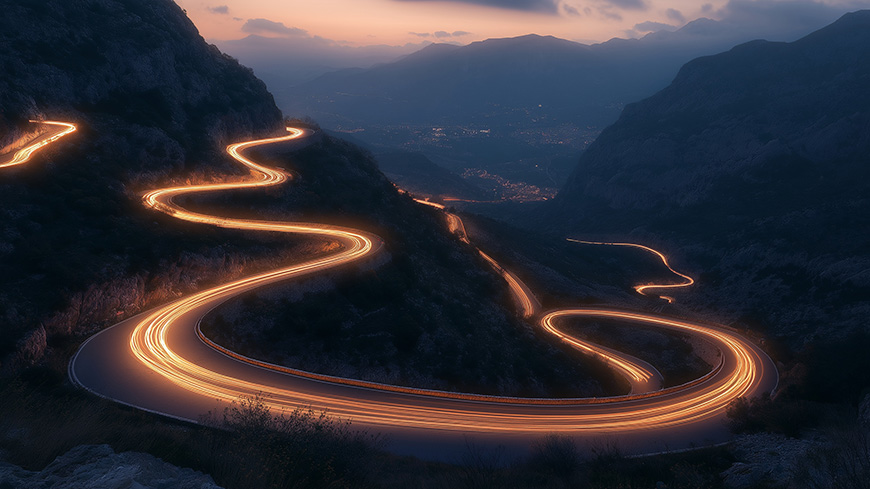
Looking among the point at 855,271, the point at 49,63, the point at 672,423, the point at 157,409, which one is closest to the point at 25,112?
the point at 49,63

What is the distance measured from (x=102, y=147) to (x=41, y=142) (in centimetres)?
476

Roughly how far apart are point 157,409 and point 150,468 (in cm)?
1289

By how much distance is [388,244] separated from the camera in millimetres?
49250

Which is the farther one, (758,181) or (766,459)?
(758,181)

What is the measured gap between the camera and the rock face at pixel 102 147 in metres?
28.8

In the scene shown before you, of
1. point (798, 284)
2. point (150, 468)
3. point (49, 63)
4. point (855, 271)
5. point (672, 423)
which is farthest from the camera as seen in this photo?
point (798, 284)

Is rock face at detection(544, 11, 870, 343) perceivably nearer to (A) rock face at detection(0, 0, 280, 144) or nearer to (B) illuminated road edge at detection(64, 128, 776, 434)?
(B) illuminated road edge at detection(64, 128, 776, 434)

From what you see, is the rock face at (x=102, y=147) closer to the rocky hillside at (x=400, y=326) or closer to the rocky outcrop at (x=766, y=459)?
the rocky hillside at (x=400, y=326)

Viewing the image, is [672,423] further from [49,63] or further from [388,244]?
[49,63]

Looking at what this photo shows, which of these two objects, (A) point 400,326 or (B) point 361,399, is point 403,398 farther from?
(A) point 400,326

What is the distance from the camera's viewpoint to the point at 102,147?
4750cm

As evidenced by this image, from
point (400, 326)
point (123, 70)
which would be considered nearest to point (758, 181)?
point (400, 326)

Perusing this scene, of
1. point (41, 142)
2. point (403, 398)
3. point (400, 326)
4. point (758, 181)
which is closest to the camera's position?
point (403, 398)

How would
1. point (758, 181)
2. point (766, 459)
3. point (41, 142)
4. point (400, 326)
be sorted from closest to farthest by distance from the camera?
point (766, 459), point (400, 326), point (41, 142), point (758, 181)
